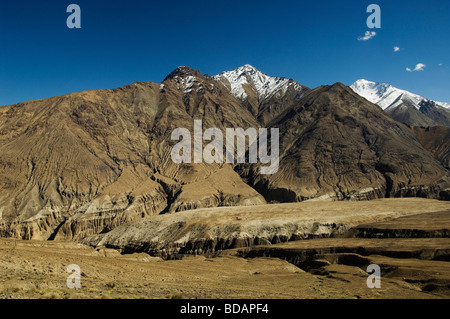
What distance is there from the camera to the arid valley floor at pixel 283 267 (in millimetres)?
24766

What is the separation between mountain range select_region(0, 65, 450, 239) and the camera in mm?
118000

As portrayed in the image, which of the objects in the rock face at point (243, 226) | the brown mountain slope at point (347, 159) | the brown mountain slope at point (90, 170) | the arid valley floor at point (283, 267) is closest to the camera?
the arid valley floor at point (283, 267)

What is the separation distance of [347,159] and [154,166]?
82.9 metres

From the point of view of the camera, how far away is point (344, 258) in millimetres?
54344

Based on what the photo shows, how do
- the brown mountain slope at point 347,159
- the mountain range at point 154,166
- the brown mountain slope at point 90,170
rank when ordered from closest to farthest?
the brown mountain slope at point 90,170 → the mountain range at point 154,166 → the brown mountain slope at point 347,159

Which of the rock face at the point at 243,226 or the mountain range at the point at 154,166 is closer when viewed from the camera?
the rock face at the point at 243,226

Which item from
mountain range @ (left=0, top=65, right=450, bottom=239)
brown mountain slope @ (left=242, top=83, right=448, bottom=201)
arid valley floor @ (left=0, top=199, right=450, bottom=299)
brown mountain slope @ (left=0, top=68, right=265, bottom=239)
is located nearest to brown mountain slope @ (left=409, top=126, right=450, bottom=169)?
mountain range @ (left=0, top=65, right=450, bottom=239)

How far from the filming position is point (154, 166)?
157000 millimetres

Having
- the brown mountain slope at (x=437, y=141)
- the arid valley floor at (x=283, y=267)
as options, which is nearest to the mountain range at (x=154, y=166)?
the brown mountain slope at (x=437, y=141)

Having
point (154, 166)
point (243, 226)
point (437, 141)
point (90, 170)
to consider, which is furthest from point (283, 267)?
point (437, 141)

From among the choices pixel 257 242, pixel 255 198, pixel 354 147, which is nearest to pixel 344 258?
pixel 257 242

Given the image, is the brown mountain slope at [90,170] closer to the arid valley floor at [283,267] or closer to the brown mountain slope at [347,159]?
the brown mountain slope at [347,159]

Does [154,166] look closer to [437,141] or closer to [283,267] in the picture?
[283,267]

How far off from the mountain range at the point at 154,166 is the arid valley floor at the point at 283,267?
4426 cm
